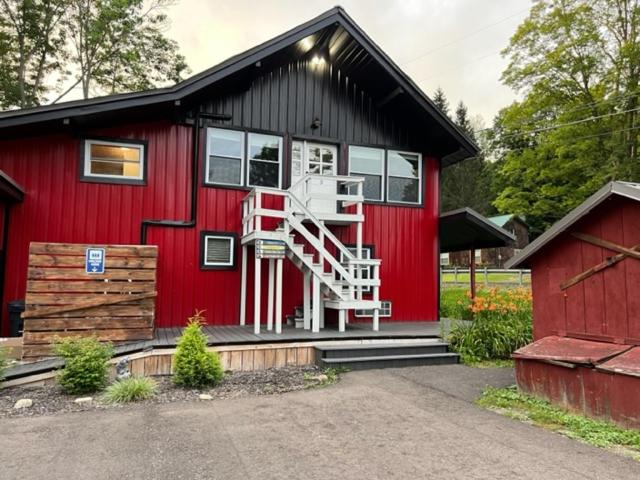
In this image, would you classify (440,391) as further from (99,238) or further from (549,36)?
(549,36)

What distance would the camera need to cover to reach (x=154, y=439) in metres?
3.85

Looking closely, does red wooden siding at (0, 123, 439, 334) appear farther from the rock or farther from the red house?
the rock

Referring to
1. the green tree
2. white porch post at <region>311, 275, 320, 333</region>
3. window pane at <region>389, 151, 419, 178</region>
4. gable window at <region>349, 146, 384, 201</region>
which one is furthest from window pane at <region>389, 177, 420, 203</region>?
the green tree

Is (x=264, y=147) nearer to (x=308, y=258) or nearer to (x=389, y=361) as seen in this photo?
(x=308, y=258)

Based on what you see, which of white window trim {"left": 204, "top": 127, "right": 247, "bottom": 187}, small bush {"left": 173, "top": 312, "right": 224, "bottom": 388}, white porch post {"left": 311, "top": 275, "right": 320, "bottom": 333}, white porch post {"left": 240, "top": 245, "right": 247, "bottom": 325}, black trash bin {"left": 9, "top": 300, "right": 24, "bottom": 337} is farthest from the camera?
white window trim {"left": 204, "top": 127, "right": 247, "bottom": 187}

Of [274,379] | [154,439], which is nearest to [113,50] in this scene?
[274,379]

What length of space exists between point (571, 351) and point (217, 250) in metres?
6.15

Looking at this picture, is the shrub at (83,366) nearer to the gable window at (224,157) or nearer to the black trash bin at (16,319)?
the black trash bin at (16,319)

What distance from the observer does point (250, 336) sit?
7.12 m

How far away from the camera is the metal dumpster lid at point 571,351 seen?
4.48 metres

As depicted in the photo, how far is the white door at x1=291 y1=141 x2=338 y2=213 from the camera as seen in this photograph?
899 centimetres

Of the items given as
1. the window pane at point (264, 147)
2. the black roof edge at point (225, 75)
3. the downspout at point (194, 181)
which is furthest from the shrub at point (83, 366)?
the window pane at point (264, 147)

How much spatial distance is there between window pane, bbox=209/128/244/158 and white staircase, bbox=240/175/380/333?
1.03m

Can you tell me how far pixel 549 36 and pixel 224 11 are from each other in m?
15.1
